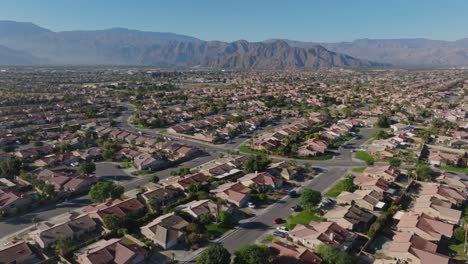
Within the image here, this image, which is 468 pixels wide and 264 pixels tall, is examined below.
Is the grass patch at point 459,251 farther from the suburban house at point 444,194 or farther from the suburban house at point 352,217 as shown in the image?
the suburban house at point 444,194

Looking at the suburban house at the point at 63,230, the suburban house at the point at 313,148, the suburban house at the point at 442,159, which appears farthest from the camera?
the suburban house at the point at 313,148

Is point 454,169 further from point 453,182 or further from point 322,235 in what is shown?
point 322,235

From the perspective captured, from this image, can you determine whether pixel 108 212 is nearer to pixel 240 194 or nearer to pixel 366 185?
pixel 240 194

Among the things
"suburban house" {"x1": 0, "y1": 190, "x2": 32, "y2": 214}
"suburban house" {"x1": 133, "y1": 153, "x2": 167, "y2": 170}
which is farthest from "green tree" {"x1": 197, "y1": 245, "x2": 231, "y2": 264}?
"suburban house" {"x1": 133, "y1": 153, "x2": 167, "y2": 170}

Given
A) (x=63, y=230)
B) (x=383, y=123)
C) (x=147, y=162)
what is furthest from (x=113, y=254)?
(x=383, y=123)

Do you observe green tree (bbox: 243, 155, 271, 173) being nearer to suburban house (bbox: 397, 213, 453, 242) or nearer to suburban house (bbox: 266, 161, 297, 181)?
suburban house (bbox: 266, 161, 297, 181)

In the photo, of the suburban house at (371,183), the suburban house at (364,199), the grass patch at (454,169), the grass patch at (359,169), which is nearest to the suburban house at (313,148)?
the grass patch at (359,169)
